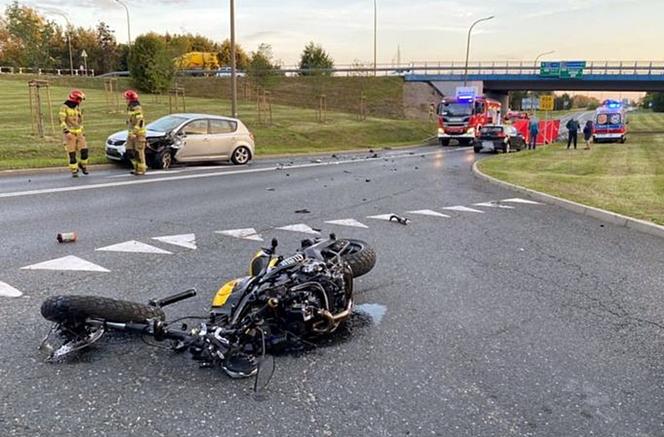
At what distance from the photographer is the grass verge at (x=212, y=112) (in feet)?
56.0

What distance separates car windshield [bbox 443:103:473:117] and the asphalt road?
973 inches

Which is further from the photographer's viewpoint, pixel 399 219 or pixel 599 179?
pixel 599 179

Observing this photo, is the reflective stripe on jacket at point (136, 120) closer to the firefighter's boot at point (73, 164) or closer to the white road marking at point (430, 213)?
the firefighter's boot at point (73, 164)

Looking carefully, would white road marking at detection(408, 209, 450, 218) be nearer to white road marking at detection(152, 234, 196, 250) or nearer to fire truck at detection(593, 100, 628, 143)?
white road marking at detection(152, 234, 196, 250)

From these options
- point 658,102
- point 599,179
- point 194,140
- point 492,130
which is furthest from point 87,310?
point 658,102

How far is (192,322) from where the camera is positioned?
419cm

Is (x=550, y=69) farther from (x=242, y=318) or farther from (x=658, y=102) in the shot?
(x=658, y=102)

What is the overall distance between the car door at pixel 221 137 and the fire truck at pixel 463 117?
1919 cm

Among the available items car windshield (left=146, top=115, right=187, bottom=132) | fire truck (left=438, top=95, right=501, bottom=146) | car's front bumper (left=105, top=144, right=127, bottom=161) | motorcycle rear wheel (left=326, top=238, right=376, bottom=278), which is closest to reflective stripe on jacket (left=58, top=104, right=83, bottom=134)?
car's front bumper (left=105, top=144, right=127, bottom=161)

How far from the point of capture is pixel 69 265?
5629mm

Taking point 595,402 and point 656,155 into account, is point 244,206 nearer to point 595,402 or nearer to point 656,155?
point 595,402

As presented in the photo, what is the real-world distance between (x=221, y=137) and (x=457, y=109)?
20.0 metres

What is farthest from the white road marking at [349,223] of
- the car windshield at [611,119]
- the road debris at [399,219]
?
the car windshield at [611,119]

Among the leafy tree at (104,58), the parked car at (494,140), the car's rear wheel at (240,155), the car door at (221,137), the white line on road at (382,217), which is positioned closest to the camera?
the white line on road at (382,217)
